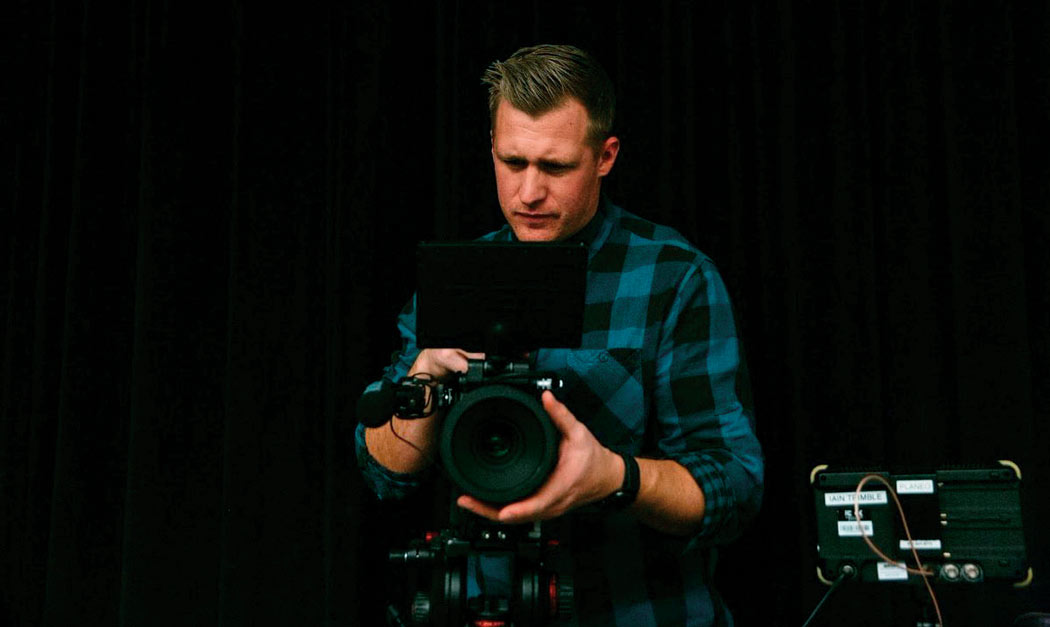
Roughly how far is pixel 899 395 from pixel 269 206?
1.39 metres

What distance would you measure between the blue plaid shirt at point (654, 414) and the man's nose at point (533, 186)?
6.6 inches

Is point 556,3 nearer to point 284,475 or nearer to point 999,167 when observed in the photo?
point 999,167

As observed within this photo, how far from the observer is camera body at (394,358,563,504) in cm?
85

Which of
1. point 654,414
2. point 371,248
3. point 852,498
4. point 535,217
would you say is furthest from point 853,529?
point 371,248

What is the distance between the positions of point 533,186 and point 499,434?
51 centimetres

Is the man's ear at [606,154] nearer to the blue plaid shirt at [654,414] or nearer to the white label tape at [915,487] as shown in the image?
the blue plaid shirt at [654,414]

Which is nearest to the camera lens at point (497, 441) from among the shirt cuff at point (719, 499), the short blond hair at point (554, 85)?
the shirt cuff at point (719, 499)

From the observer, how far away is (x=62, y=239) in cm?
208

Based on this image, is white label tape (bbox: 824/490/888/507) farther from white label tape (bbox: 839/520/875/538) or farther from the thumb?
the thumb

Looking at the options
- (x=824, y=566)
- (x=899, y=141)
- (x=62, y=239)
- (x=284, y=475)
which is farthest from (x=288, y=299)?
(x=899, y=141)

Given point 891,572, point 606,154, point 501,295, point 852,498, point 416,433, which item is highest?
point 606,154

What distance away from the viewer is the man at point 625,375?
3.55 ft

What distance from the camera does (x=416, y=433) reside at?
105cm

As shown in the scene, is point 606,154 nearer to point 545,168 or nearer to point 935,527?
point 545,168
